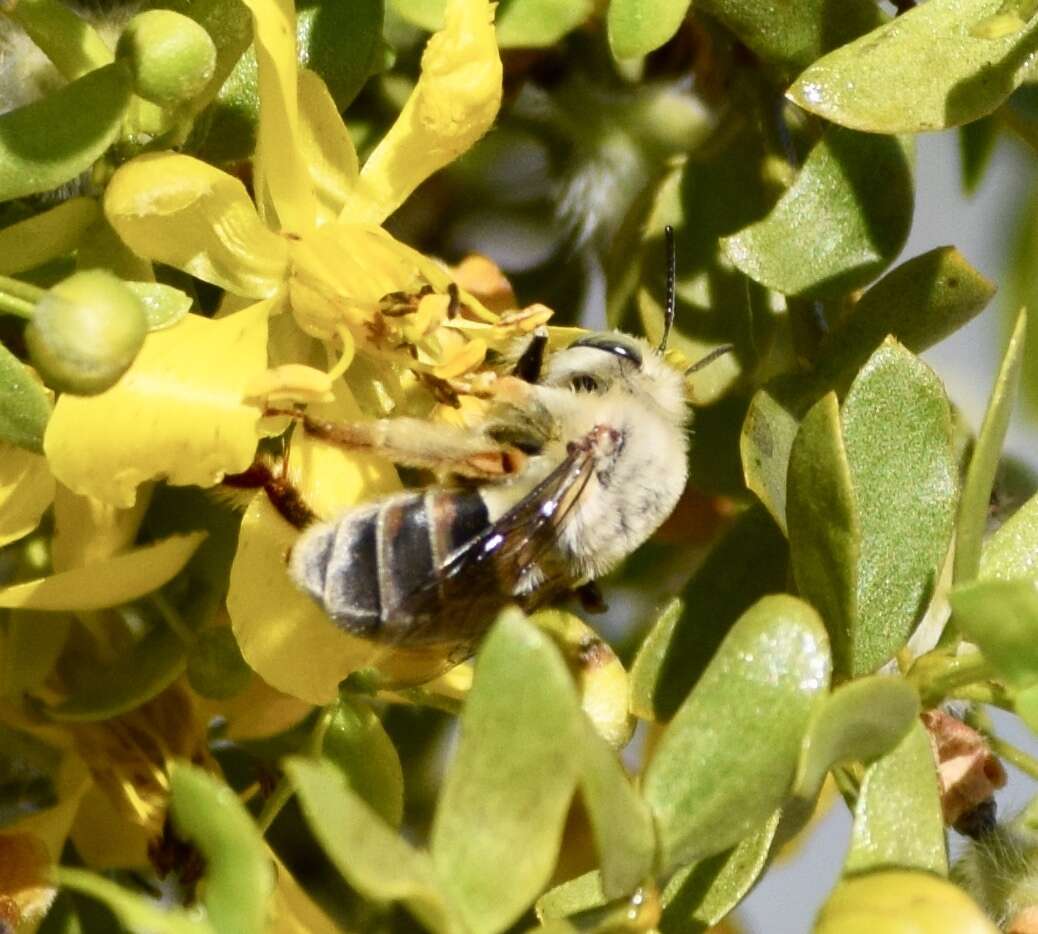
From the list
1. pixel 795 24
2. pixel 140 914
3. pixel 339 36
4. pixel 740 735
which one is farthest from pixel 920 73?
pixel 140 914

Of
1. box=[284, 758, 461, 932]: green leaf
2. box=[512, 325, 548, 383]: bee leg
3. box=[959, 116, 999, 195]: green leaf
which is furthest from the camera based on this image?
→ box=[959, 116, 999, 195]: green leaf

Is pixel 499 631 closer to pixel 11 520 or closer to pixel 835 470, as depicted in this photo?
pixel 835 470

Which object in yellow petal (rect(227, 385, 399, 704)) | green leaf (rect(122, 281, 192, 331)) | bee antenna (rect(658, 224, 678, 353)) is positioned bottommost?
yellow petal (rect(227, 385, 399, 704))

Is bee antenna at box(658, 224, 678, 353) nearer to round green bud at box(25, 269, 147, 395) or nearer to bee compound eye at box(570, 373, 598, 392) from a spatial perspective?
bee compound eye at box(570, 373, 598, 392)

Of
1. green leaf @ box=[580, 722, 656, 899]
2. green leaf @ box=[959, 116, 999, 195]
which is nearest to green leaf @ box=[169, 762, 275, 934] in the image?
green leaf @ box=[580, 722, 656, 899]

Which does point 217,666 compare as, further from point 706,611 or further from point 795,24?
point 795,24

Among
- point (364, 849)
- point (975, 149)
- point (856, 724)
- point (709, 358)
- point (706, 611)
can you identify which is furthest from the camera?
point (975, 149)
